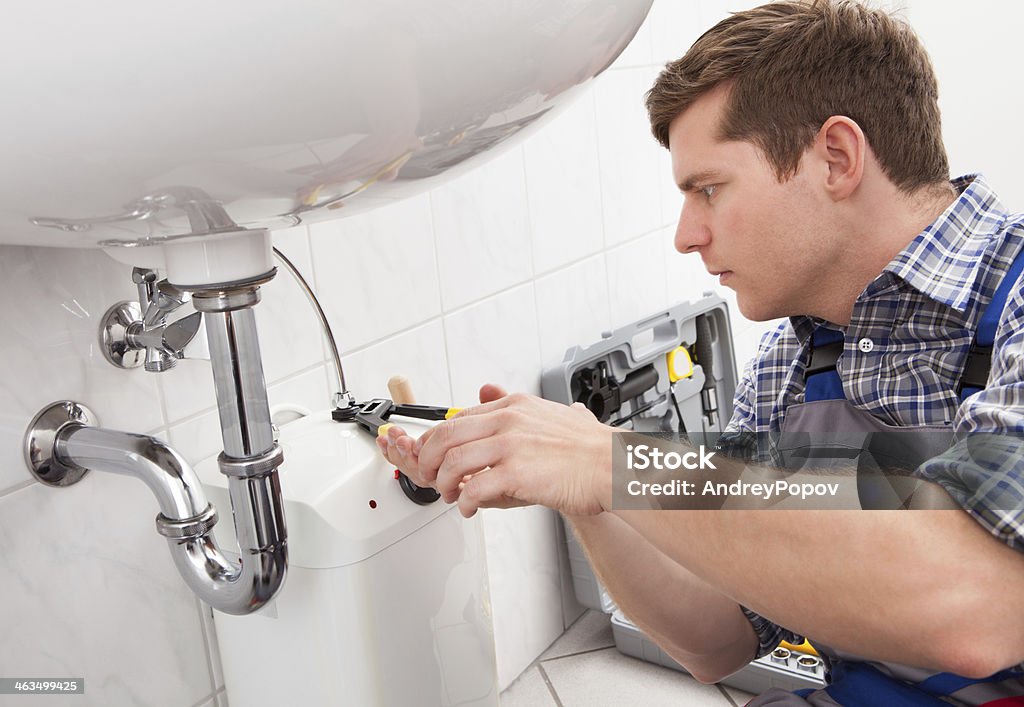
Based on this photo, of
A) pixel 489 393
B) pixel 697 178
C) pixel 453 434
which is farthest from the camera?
pixel 697 178

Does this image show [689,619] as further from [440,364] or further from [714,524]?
[440,364]

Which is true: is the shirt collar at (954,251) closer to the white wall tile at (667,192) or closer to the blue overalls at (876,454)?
the blue overalls at (876,454)

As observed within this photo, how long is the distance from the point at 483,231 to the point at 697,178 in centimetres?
44

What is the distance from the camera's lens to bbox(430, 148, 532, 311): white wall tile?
4.10ft

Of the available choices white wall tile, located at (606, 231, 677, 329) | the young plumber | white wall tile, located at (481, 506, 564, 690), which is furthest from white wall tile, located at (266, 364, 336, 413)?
white wall tile, located at (606, 231, 677, 329)

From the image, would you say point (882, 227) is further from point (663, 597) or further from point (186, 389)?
point (186, 389)

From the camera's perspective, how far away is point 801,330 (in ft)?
3.30

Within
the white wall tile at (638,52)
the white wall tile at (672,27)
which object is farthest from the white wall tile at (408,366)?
the white wall tile at (672,27)

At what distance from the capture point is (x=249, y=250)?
63cm

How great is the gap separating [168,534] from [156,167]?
1.35ft

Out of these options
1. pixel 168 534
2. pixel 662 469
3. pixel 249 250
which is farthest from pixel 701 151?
pixel 168 534

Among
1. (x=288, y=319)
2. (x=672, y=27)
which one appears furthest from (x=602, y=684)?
(x=672, y=27)

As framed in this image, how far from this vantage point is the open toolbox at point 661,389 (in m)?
1.32

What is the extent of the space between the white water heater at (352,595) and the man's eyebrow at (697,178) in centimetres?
37
